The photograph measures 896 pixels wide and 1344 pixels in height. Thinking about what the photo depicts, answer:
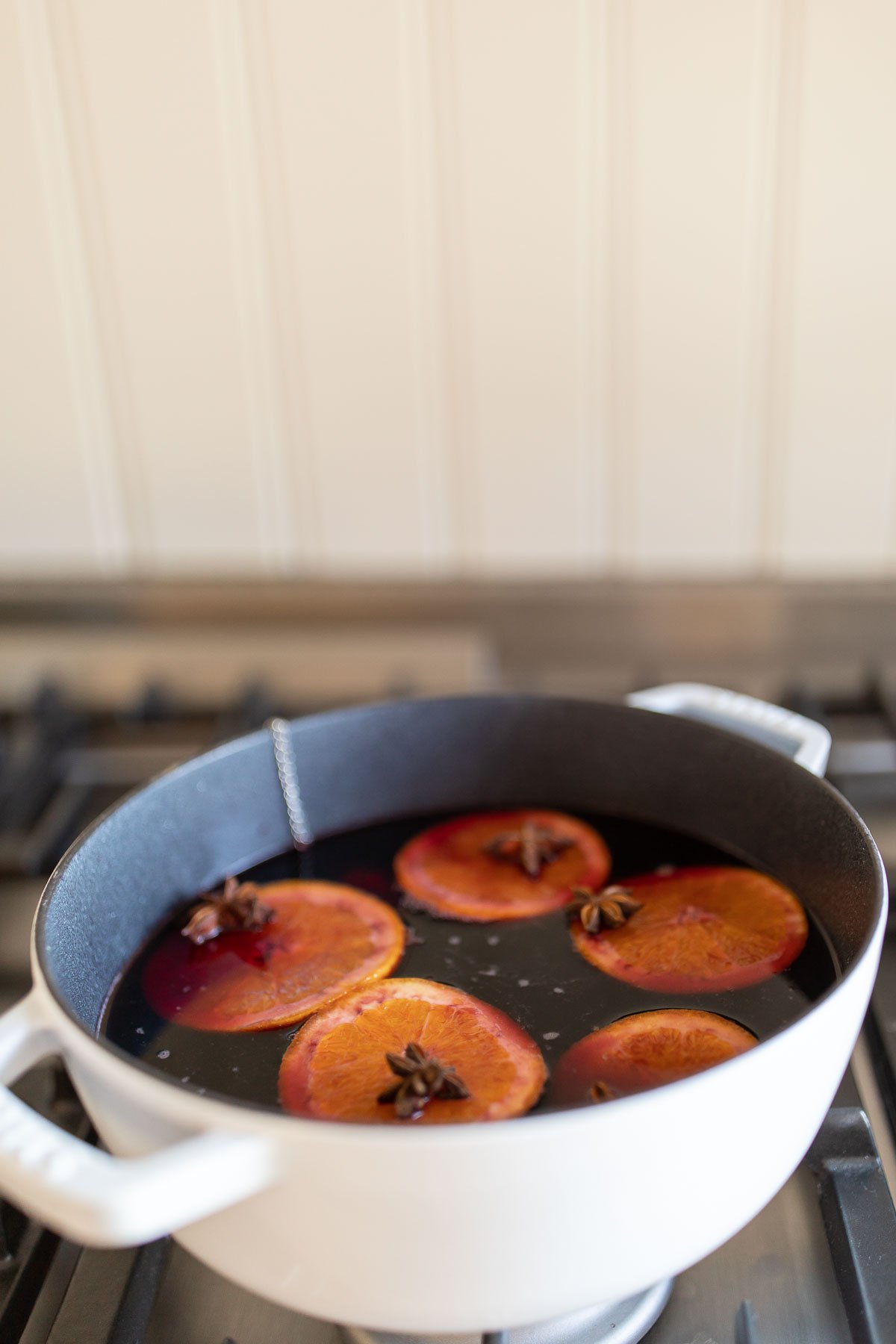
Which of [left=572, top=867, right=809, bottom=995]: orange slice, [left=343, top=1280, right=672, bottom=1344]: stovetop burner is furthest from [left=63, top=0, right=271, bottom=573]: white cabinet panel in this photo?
[left=343, top=1280, right=672, bottom=1344]: stovetop burner

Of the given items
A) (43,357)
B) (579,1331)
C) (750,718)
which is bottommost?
(579,1331)

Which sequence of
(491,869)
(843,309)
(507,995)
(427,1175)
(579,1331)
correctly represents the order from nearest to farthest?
(427,1175) < (579,1331) < (507,995) < (491,869) < (843,309)

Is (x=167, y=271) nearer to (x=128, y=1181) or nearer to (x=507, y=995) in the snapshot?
(x=507, y=995)

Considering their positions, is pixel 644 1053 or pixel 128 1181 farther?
pixel 644 1053

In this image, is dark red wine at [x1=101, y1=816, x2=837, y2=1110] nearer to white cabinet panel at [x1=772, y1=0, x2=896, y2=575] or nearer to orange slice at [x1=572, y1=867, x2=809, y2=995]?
orange slice at [x1=572, y1=867, x2=809, y2=995]

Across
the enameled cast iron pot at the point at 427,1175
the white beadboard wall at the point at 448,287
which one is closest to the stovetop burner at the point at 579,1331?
the enameled cast iron pot at the point at 427,1175

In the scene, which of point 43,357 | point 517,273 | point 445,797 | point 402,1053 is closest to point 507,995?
point 402,1053

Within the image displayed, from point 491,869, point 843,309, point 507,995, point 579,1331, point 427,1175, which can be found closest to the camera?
point 427,1175
